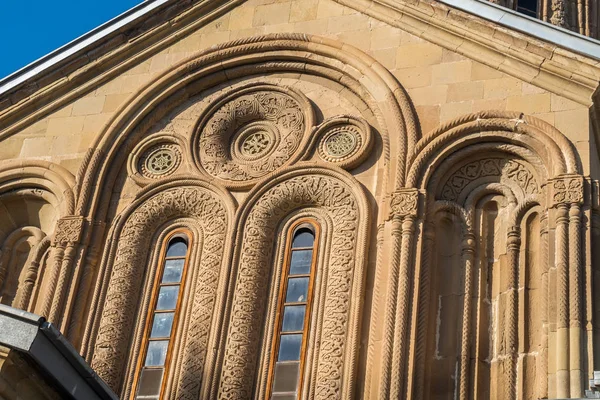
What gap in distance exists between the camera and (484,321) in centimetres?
1311

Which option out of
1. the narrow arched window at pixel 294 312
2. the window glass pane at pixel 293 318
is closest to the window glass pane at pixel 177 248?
the narrow arched window at pixel 294 312

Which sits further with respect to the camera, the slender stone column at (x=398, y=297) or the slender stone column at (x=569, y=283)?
the slender stone column at (x=398, y=297)

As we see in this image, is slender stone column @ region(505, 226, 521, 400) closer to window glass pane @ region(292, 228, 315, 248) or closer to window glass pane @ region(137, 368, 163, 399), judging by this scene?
→ window glass pane @ region(292, 228, 315, 248)

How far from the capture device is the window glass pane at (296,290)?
14008 millimetres

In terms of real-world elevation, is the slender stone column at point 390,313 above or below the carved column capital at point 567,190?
below

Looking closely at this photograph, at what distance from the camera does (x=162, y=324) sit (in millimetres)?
14367

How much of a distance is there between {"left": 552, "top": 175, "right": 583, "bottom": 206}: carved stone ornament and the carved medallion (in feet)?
15.3

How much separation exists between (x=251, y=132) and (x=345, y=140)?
1.34 m

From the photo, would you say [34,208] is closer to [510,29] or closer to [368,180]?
[368,180]

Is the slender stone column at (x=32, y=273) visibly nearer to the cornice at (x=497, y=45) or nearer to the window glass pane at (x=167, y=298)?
the window glass pane at (x=167, y=298)

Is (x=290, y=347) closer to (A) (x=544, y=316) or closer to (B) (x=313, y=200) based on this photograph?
(B) (x=313, y=200)

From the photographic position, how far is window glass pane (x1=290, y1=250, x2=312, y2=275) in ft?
46.7

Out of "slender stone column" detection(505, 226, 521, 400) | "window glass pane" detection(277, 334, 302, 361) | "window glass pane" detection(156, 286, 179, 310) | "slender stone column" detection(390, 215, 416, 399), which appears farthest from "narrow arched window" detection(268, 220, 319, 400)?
"slender stone column" detection(505, 226, 521, 400)

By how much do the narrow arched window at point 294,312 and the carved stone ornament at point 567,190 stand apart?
2.73m
